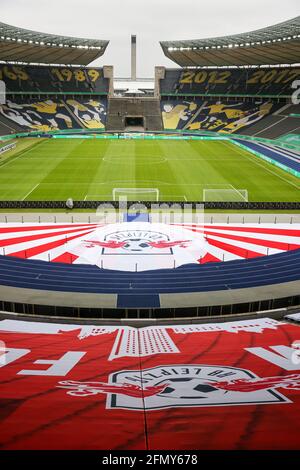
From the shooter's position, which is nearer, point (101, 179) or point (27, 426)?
point (27, 426)

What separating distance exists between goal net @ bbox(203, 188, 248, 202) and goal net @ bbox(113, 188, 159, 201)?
4.52 m

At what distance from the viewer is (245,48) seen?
7394 centimetres

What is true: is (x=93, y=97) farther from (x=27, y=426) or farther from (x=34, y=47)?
(x=27, y=426)

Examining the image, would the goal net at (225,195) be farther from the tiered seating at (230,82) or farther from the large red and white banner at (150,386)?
the tiered seating at (230,82)

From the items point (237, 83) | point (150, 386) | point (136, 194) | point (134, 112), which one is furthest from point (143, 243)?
point (237, 83)

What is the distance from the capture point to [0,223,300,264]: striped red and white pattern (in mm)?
23078

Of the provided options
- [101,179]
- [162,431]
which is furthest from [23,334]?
[101,179]

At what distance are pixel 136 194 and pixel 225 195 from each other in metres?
7.98

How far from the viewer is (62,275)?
19.8 meters

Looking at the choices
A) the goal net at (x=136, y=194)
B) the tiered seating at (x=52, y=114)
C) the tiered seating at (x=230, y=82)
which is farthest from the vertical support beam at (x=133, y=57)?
the goal net at (x=136, y=194)

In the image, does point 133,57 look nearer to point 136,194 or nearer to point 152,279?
point 136,194

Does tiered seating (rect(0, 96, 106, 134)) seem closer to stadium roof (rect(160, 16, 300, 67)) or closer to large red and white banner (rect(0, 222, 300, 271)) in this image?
stadium roof (rect(160, 16, 300, 67))

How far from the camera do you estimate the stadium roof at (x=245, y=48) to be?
62219 millimetres

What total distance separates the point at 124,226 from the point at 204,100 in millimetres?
72333
